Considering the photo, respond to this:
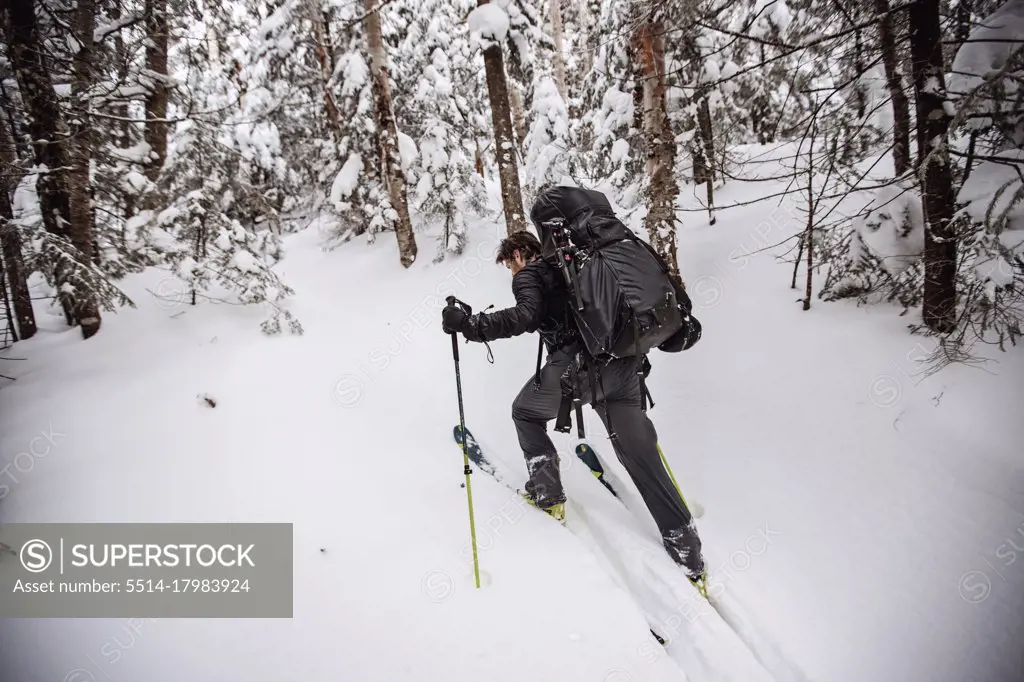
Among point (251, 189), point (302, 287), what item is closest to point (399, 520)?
point (251, 189)

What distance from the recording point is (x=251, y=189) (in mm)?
8453

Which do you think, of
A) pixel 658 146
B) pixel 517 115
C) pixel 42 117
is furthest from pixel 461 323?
pixel 517 115

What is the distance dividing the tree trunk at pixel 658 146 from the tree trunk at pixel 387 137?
19.3 feet

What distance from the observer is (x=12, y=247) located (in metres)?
5.83

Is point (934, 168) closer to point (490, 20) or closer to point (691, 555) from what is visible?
point (691, 555)

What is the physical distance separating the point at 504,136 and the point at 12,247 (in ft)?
25.1

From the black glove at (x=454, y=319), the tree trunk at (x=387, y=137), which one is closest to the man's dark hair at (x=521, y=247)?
the black glove at (x=454, y=319)

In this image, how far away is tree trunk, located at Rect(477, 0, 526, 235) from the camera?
8.49 meters

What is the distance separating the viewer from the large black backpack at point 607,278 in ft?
9.55

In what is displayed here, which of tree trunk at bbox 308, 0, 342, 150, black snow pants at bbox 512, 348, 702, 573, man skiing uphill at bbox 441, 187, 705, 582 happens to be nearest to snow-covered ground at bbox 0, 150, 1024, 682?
black snow pants at bbox 512, 348, 702, 573

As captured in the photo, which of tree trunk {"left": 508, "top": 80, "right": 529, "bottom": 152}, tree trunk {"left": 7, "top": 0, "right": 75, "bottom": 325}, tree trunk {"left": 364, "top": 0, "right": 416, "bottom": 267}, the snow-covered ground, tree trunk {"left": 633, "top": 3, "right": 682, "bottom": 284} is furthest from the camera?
tree trunk {"left": 508, "top": 80, "right": 529, "bottom": 152}

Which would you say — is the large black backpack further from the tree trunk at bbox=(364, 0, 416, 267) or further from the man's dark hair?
the tree trunk at bbox=(364, 0, 416, 267)

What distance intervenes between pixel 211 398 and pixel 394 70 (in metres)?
11.2

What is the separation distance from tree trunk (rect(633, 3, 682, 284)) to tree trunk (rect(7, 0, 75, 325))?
7.51 meters
